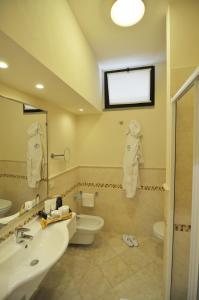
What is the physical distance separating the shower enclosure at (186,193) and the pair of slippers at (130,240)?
1062 mm

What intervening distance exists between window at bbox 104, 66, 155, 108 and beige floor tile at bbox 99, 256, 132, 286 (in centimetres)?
238

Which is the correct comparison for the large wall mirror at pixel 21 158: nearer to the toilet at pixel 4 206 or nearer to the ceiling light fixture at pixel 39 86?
the toilet at pixel 4 206

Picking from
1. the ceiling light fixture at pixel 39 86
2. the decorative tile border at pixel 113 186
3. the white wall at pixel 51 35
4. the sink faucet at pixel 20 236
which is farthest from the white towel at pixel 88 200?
the ceiling light fixture at pixel 39 86

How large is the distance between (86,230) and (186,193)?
62.2 inches

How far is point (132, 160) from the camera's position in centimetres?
263

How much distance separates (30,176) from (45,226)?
1.83 feet

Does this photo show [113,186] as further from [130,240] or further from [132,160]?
[130,240]

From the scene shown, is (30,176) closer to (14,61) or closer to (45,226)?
(45,226)

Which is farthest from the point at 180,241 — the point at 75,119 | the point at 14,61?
the point at 75,119

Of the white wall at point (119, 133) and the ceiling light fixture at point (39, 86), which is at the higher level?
the ceiling light fixture at point (39, 86)

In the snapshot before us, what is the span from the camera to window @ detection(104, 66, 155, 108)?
8.80 ft

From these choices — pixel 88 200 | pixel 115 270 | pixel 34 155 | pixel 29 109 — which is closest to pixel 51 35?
pixel 29 109

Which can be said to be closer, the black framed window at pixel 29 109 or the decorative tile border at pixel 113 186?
the black framed window at pixel 29 109

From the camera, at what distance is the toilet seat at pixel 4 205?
1.47 meters
